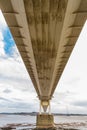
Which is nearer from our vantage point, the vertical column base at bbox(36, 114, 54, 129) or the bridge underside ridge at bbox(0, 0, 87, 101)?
the bridge underside ridge at bbox(0, 0, 87, 101)

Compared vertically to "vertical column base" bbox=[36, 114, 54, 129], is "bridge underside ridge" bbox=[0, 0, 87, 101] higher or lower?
lower

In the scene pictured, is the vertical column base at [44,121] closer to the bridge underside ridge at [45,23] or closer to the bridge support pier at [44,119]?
the bridge support pier at [44,119]

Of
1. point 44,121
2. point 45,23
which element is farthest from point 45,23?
point 44,121

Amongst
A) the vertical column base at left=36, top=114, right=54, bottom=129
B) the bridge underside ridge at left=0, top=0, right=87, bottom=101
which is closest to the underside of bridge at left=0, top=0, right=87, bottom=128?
the bridge underside ridge at left=0, top=0, right=87, bottom=101

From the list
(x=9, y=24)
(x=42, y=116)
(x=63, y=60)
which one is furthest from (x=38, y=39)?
(x=42, y=116)

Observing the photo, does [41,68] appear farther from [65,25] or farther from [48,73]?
[65,25]

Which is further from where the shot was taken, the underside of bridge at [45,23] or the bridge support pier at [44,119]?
the bridge support pier at [44,119]

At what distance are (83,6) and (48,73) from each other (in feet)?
57.5

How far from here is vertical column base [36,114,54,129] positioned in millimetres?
56281

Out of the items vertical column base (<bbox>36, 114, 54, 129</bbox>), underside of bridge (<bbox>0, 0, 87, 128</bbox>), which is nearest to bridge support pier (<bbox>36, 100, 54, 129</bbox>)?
vertical column base (<bbox>36, 114, 54, 129</bbox>)

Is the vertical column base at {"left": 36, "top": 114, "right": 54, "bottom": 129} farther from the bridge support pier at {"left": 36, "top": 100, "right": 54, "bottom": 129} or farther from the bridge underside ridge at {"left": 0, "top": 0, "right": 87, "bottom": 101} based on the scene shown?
the bridge underside ridge at {"left": 0, "top": 0, "right": 87, "bottom": 101}

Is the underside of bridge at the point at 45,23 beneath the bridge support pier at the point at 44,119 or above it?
beneath

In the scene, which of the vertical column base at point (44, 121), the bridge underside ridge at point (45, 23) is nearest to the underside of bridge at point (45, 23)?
the bridge underside ridge at point (45, 23)

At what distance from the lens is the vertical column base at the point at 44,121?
56.3 metres
